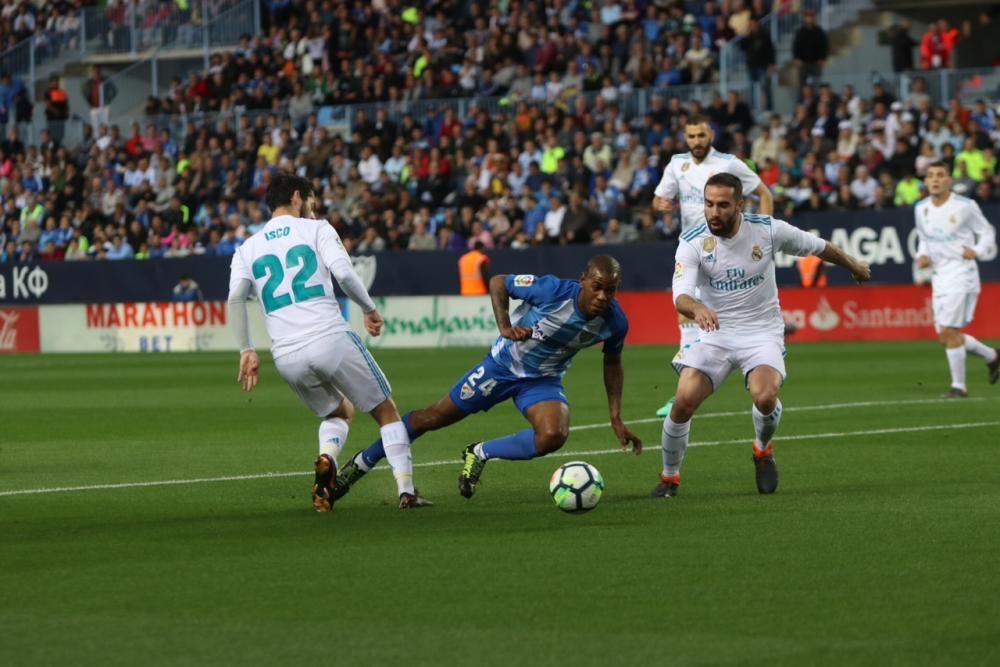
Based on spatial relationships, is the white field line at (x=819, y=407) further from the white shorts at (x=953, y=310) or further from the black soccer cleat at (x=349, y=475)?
the black soccer cleat at (x=349, y=475)

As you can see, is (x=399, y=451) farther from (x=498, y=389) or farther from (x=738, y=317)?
(x=738, y=317)

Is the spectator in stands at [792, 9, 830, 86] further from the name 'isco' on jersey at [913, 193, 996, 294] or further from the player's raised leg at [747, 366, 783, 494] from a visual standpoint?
the player's raised leg at [747, 366, 783, 494]

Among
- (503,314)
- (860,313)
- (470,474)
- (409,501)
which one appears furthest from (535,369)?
(860,313)

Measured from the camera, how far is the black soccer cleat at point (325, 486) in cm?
1034

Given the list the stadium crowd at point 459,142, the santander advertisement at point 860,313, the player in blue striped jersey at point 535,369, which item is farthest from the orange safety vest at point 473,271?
the player in blue striped jersey at point 535,369

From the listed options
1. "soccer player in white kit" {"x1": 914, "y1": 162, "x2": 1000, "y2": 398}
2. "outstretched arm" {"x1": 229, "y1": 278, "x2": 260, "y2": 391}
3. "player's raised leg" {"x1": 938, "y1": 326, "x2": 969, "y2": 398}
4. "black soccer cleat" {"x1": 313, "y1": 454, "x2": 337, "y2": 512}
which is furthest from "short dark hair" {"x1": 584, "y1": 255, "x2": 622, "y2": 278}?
"soccer player in white kit" {"x1": 914, "y1": 162, "x2": 1000, "y2": 398}

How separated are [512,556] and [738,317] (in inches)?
124

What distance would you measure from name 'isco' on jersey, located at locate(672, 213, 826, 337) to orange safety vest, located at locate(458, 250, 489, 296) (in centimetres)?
2270

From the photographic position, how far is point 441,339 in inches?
1275

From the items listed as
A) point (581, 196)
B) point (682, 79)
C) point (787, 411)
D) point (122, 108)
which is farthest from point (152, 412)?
point (122, 108)

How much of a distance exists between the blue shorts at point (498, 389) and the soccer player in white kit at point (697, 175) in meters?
3.54

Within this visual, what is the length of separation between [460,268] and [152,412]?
15.8 metres

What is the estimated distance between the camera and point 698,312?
405 inches

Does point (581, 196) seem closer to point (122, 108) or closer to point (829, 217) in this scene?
point (829, 217)
